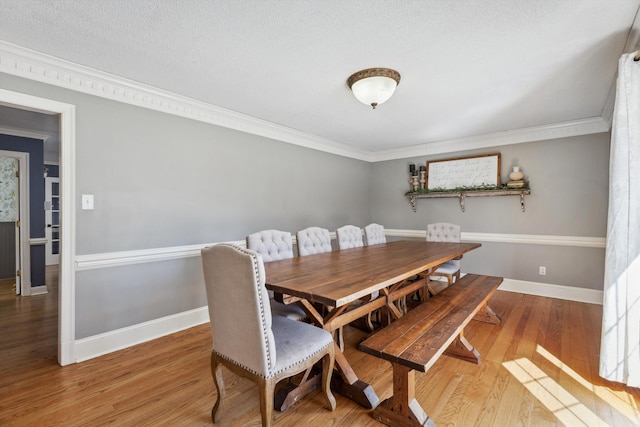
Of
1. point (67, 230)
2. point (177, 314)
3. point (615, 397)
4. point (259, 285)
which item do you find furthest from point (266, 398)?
point (615, 397)

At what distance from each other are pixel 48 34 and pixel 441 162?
4662 mm

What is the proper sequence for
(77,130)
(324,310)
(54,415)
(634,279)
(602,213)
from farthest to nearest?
1. (602,213)
2. (77,130)
3. (324,310)
4. (634,279)
5. (54,415)

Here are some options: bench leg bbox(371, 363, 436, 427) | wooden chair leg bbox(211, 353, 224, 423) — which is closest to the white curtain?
bench leg bbox(371, 363, 436, 427)

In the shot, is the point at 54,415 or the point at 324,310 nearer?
the point at 54,415

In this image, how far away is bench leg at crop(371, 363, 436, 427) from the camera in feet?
5.06

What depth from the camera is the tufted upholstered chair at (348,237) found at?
3.29 m

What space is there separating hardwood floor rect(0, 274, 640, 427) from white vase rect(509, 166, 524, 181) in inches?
77.3

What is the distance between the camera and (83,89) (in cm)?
232

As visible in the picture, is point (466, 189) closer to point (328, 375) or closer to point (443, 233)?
point (443, 233)

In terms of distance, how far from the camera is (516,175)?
3951mm

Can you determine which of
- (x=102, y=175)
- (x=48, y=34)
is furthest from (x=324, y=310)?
(x=48, y=34)

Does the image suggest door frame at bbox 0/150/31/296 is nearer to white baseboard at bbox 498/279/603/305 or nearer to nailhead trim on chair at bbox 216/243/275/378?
nailhead trim on chair at bbox 216/243/275/378

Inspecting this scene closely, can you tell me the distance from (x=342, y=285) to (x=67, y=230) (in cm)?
217

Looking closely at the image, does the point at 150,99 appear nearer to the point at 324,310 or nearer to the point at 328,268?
the point at 328,268
